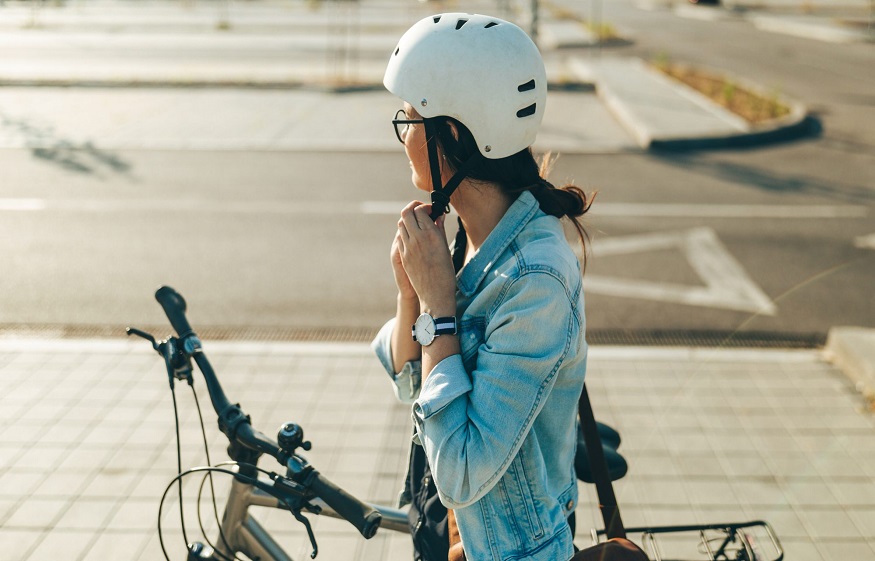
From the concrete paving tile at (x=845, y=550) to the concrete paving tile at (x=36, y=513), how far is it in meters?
3.66

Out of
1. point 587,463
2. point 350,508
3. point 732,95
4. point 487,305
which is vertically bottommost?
point 732,95

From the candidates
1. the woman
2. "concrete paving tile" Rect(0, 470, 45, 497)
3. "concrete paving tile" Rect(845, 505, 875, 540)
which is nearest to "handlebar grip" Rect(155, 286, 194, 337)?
the woman

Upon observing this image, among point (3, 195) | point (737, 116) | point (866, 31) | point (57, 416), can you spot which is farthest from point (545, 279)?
point (866, 31)

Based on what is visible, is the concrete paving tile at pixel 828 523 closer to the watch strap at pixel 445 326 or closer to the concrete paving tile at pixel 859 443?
the concrete paving tile at pixel 859 443

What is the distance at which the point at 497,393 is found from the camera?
1.68 meters

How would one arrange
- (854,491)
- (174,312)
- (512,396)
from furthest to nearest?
(854,491), (174,312), (512,396)

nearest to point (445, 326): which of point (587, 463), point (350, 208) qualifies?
point (587, 463)

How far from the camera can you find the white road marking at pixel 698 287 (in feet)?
22.2

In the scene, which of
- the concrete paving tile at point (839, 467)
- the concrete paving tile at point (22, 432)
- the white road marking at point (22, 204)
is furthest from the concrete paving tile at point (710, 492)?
the white road marking at point (22, 204)

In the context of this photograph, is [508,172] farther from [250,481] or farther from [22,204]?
[22,204]

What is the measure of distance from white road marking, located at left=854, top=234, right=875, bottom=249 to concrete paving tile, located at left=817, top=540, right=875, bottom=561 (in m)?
5.16

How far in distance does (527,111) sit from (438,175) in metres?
0.28

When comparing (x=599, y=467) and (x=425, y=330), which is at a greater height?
(x=425, y=330)

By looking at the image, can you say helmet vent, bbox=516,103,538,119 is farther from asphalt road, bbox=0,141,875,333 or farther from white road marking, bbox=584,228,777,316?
white road marking, bbox=584,228,777,316
